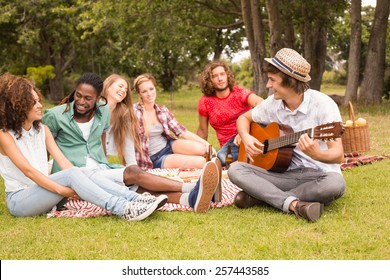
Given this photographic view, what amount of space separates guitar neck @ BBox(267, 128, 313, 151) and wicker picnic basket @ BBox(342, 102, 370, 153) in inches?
Result: 80.9

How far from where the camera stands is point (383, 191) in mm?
6176

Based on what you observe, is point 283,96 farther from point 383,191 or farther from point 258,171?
point 383,191

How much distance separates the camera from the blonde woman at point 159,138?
7512 millimetres

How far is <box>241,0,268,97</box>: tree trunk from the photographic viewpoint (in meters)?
18.7

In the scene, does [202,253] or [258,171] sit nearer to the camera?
[202,253]

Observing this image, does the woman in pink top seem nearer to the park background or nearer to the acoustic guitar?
the park background

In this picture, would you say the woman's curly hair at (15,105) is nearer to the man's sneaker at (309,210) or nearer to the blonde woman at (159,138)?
the blonde woman at (159,138)

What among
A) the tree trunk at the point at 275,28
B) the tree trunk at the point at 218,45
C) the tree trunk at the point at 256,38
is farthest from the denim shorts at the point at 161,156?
the tree trunk at the point at 218,45

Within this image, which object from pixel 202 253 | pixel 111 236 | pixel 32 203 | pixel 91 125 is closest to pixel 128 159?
pixel 91 125

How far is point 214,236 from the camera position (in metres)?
4.68

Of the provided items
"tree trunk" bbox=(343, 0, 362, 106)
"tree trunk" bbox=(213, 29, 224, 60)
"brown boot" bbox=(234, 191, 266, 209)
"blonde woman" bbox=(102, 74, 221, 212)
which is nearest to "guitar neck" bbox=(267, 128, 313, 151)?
"brown boot" bbox=(234, 191, 266, 209)

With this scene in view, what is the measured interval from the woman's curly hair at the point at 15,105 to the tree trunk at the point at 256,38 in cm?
1388

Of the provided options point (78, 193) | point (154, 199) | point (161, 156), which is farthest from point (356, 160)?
point (78, 193)

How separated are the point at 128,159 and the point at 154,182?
1.05 meters
